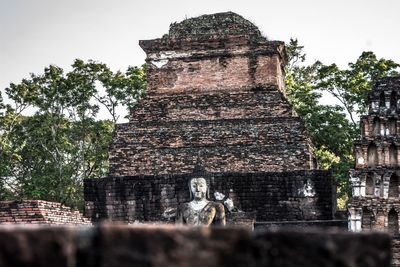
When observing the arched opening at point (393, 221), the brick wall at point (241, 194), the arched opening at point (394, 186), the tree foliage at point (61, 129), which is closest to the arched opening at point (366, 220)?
the arched opening at point (393, 221)

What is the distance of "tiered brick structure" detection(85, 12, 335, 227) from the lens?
19.9 m

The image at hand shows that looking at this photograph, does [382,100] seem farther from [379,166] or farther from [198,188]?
[198,188]

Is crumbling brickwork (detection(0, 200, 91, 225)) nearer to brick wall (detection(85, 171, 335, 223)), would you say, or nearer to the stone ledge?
brick wall (detection(85, 171, 335, 223))

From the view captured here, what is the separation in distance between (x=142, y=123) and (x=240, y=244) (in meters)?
20.2

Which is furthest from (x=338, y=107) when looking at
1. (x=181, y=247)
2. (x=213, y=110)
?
(x=181, y=247)

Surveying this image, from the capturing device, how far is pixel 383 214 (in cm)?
1775

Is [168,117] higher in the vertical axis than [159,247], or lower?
higher

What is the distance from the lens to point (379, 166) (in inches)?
719

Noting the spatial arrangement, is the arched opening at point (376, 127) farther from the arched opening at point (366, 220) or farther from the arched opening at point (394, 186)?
the arched opening at point (366, 220)

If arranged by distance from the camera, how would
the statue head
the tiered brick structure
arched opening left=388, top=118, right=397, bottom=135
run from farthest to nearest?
the tiered brick structure, arched opening left=388, top=118, right=397, bottom=135, the statue head

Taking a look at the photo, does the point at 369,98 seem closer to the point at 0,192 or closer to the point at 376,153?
the point at 376,153

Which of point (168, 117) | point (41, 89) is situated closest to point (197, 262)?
point (168, 117)

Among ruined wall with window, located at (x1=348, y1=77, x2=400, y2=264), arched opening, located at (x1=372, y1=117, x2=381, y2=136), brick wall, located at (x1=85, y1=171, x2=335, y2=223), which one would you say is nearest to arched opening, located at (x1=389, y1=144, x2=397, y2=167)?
ruined wall with window, located at (x1=348, y1=77, x2=400, y2=264)

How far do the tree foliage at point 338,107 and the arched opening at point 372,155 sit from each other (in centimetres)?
780
